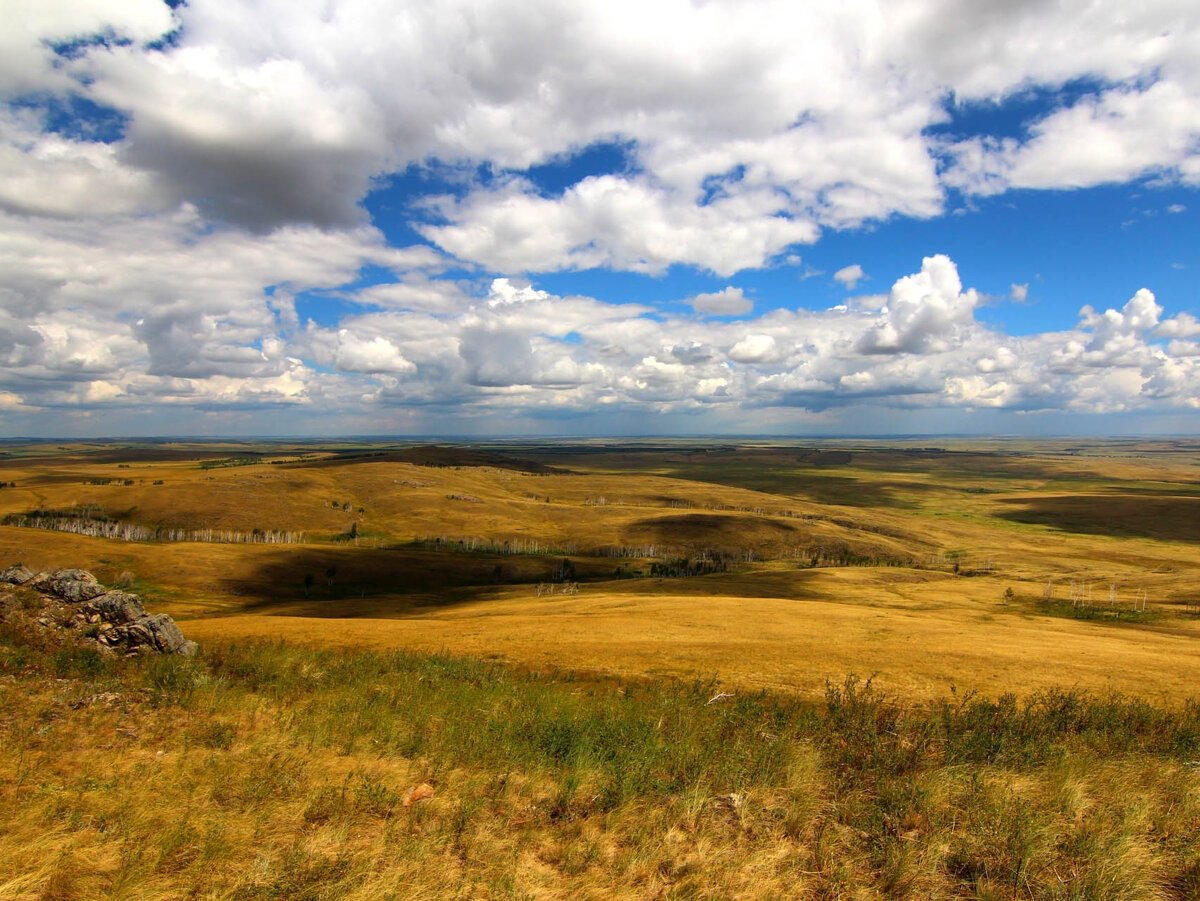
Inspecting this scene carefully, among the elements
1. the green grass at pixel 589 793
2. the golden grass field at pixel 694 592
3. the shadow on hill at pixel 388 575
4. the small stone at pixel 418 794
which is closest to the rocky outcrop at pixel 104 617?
the green grass at pixel 589 793

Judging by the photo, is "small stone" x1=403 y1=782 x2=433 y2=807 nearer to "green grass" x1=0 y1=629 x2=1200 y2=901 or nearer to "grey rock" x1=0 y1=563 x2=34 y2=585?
"green grass" x1=0 y1=629 x2=1200 y2=901

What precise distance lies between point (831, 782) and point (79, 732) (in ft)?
54.9

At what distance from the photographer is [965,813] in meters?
10.9

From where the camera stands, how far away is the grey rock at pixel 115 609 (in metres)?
21.1

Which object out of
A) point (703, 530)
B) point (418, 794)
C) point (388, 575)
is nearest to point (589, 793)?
point (418, 794)

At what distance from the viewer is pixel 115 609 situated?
69.7 ft

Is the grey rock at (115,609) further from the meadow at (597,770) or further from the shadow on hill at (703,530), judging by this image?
the shadow on hill at (703,530)

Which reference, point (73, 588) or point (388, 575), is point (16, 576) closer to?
point (73, 588)

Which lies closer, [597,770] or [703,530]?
[597,770]

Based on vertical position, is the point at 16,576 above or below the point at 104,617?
above

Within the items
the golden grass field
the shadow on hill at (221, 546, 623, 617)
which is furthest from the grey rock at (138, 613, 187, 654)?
the shadow on hill at (221, 546, 623, 617)

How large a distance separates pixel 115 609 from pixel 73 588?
2777 millimetres

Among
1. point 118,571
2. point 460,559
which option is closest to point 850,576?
point 460,559

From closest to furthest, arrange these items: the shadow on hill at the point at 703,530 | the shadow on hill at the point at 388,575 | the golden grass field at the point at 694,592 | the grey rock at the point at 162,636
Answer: the grey rock at the point at 162,636
the golden grass field at the point at 694,592
the shadow on hill at the point at 388,575
the shadow on hill at the point at 703,530
